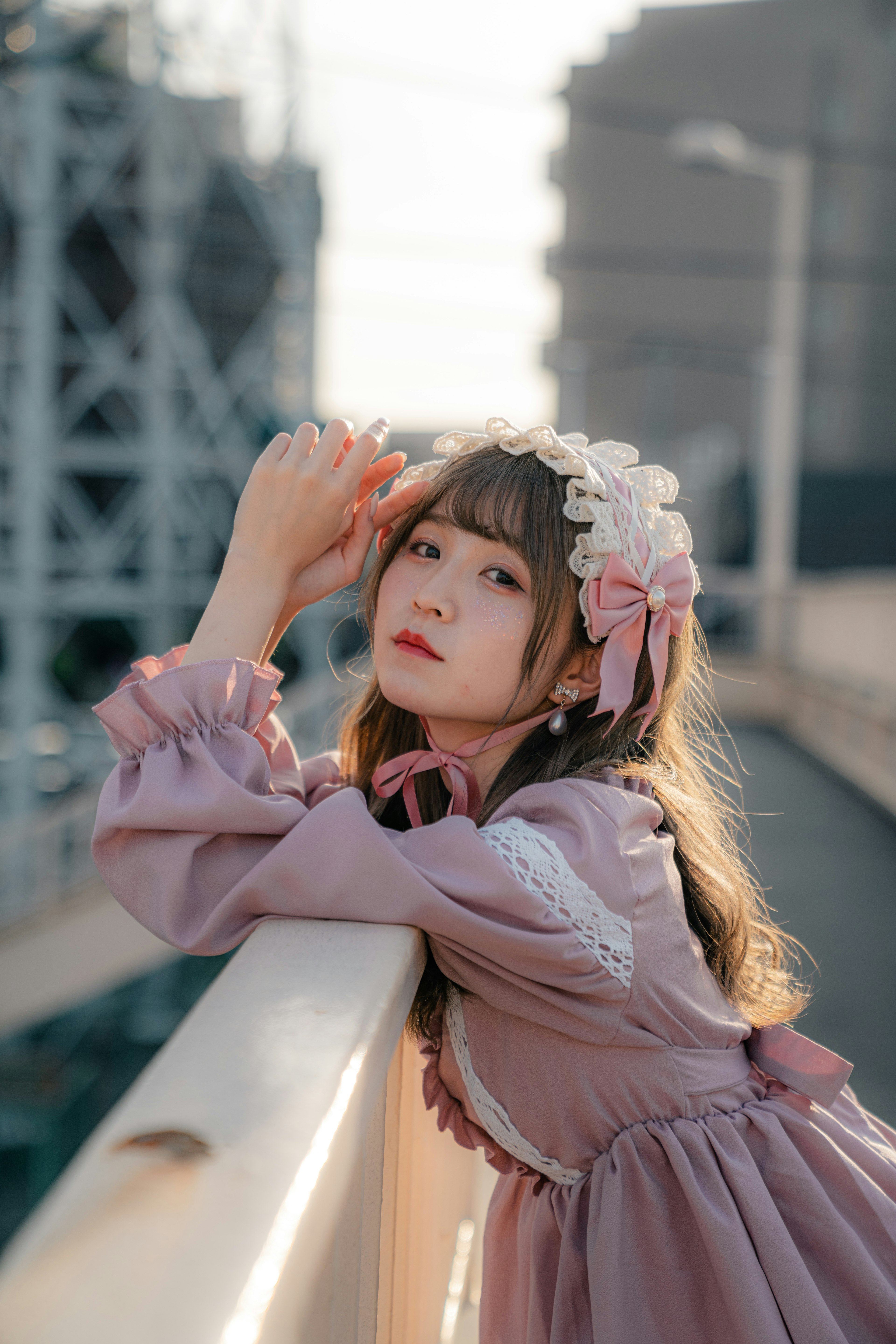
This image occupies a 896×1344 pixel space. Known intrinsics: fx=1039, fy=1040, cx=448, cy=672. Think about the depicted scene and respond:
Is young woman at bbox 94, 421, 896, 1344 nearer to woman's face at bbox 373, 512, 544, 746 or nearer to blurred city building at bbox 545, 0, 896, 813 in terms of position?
woman's face at bbox 373, 512, 544, 746

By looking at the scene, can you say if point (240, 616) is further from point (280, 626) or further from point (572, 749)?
point (572, 749)

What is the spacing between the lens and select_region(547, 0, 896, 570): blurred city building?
20969 millimetres

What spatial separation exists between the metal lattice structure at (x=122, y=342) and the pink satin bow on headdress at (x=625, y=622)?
26.5 feet

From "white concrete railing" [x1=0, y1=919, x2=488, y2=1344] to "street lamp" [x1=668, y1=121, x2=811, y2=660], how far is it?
35.2ft

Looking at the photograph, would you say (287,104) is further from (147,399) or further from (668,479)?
(668,479)

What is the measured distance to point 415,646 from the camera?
1377 mm

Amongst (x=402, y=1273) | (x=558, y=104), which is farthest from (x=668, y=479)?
(x=558, y=104)

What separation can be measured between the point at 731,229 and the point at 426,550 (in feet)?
79.2

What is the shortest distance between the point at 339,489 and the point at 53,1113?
8224 millimetres

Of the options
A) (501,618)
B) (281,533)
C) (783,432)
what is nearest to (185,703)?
(281,533)

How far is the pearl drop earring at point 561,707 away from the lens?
1.43m

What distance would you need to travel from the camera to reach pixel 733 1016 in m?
1.37

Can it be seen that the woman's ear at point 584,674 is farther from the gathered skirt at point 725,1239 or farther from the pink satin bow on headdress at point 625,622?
the gathered skirt at point 725,1239

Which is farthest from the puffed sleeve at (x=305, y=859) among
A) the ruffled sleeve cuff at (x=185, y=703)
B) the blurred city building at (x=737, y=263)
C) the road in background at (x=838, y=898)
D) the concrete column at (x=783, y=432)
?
the blurred city building at (x=737, y=263)
